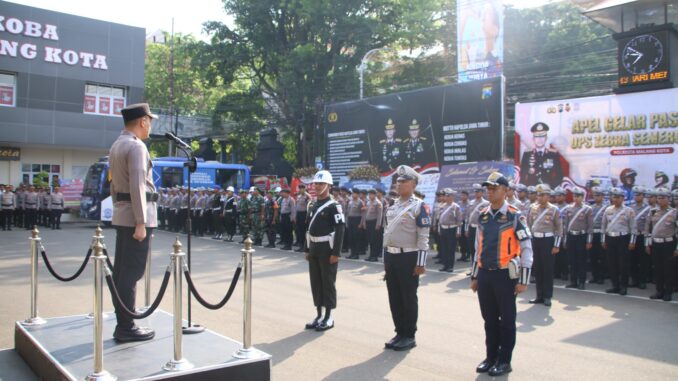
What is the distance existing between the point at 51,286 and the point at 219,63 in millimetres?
25644

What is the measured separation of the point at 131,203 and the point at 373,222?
36.6 ft

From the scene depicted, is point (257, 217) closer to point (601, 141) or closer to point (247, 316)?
point (601, 141)

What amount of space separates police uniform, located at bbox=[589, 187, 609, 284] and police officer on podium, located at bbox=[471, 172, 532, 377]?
6.68 metres

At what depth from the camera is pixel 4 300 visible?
8.37m

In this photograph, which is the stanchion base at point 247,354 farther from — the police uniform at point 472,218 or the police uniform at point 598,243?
the police uniform at point 472,218

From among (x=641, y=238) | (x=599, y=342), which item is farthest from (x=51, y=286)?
(x=641, y=238)

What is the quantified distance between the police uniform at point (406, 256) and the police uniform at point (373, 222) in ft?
28.4

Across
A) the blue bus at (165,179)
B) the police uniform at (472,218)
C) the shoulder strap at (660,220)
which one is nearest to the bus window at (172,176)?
the blue bus at (165,179)

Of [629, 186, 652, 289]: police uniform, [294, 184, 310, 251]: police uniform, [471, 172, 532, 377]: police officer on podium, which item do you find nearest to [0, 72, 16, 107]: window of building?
[294, 184, 310, 251]: police uniform

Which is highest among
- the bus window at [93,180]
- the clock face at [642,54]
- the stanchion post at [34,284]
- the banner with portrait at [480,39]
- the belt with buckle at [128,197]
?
the banner with portrait at [480,39]

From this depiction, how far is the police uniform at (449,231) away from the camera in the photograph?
13180mm

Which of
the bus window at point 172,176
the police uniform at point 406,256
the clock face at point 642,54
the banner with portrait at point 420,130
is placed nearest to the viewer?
the police uniform at point 406,256

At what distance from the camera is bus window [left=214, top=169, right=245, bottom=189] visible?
29297 mm

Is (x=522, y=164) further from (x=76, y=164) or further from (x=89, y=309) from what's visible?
(x=76, y=164)
